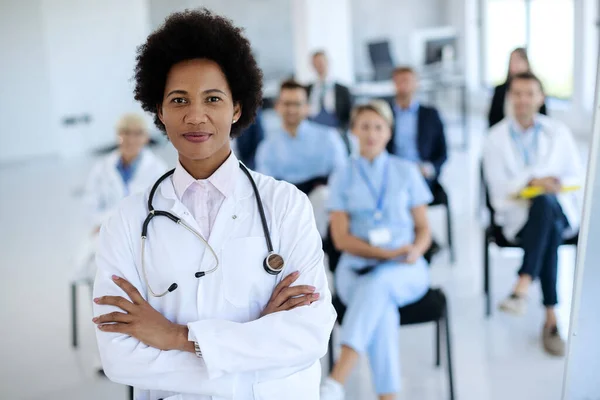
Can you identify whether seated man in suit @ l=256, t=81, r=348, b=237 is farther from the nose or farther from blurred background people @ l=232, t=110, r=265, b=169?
the nose

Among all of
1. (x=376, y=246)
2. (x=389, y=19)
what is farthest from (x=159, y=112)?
(x=389, y=19)

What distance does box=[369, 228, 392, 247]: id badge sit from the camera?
124 inches

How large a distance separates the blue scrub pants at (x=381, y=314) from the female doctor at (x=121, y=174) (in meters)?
1.45

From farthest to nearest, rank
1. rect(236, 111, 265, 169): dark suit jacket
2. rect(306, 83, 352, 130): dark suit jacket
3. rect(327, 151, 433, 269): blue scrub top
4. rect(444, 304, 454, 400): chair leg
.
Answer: rect(306, 83, 352, 130): dark suit jacket, rect(236, 111, 265, 169): dark suit jacket, rect(327, 151, 433, 269): blue scrub top, rect(444, 304, 454, 400): chair leg

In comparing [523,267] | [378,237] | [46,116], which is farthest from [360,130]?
[46,116]

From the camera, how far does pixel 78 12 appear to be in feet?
35.9

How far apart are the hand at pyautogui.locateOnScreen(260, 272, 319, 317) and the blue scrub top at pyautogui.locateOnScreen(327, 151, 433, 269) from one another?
1.66m

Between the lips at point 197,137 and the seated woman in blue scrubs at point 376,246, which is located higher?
the lips at point 197,137

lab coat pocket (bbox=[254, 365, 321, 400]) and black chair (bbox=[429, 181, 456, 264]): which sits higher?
lab coat pocket (bbox=[254, 365, 321, 400])

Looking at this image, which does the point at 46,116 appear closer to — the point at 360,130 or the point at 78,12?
the point at 78,12

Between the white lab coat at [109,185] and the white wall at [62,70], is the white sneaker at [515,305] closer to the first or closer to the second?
the white lab coat at [109,185]

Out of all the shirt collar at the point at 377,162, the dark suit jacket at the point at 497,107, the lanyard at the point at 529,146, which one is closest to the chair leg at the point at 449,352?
the shirt collar at the point at 377,162

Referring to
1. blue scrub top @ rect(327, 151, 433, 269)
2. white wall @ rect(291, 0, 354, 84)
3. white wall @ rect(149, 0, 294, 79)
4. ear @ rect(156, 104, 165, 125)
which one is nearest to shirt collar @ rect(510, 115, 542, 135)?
blue scrub top @ rect(327, 151, 433, 269)

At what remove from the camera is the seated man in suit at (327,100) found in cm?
648
